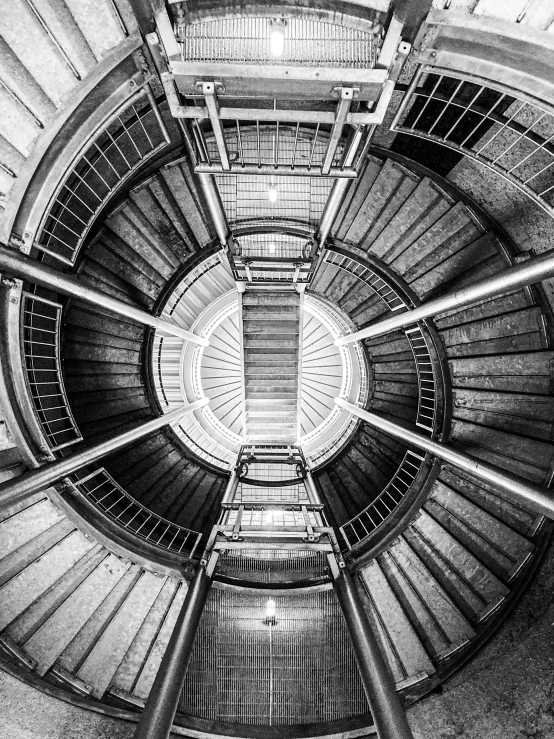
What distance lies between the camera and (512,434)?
9531 mm

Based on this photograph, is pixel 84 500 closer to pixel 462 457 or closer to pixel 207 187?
pixel 207 187

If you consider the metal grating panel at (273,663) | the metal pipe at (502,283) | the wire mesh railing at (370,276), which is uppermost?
the wire mesh railing at (370,276)

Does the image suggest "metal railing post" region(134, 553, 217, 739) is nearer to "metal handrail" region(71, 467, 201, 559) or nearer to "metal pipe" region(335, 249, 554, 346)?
"metal handrail" region(71, 467, 201, 559)

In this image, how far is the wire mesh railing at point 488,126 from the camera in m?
6.62

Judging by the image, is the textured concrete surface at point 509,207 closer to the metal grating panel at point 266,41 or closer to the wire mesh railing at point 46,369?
the metal grating panel at point 266,41

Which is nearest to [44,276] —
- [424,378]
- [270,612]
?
[270,612]

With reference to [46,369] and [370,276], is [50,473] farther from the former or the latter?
[370,276]

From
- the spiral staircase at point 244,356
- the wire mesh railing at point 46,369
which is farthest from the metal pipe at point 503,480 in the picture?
the wire mesh railing at point 46,369

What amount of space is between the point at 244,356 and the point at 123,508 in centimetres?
515

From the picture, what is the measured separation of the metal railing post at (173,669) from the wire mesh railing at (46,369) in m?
3.75

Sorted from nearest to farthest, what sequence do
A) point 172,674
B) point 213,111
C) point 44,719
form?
1. point 213,111
2. point 172,674
3. point 44,719

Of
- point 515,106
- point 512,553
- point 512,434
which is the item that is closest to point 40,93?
point 515,106

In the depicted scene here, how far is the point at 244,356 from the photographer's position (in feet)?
41.4

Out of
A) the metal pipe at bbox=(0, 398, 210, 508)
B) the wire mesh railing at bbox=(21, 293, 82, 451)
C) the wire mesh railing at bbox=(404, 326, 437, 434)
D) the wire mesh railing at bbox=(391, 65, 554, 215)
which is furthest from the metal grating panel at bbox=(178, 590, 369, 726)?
the wire mesh railing at bbox=(391, 65, 554, 215)
